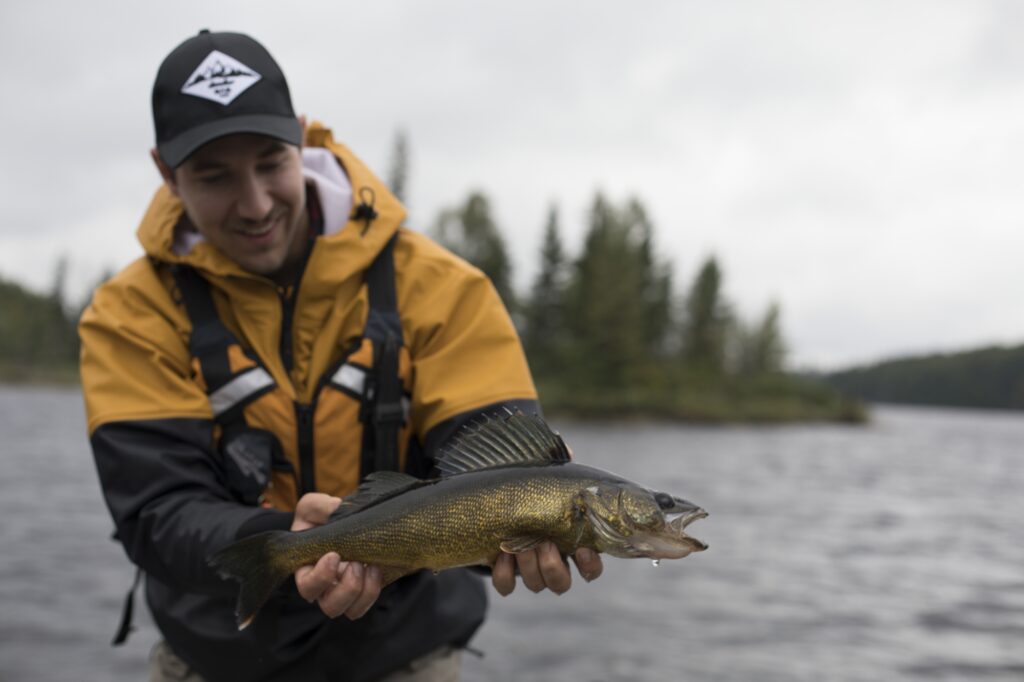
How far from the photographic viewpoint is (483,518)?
2818 millimetres

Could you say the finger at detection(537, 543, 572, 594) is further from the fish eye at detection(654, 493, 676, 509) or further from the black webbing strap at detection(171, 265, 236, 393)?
the black webbing strap at detection(171, 265, 236, 393)

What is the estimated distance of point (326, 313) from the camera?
358cm

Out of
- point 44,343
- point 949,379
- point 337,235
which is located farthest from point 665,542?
point 949,379

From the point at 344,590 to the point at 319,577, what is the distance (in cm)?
9

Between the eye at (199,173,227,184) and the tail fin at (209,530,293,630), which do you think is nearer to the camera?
the tail fin at (209,530,293,630)

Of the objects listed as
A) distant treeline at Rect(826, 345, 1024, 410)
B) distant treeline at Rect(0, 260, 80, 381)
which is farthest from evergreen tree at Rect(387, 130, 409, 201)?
distant treeline at Rect(826, 345, 1024, 410)

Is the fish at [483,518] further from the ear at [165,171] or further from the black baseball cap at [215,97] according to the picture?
the ear at [165,171]

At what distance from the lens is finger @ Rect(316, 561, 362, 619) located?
2859 millimetres

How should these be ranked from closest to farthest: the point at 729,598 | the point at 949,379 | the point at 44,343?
the point at 729,598, the point at 44,343, the point at 949,379

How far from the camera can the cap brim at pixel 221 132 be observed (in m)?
3.23

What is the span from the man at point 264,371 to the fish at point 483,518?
149 millimetres

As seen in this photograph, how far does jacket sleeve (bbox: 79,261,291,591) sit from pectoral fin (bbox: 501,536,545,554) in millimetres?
836

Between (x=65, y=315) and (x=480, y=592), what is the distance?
97777 mm

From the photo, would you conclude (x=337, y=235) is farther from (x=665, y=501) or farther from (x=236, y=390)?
(x=665, y=501)
